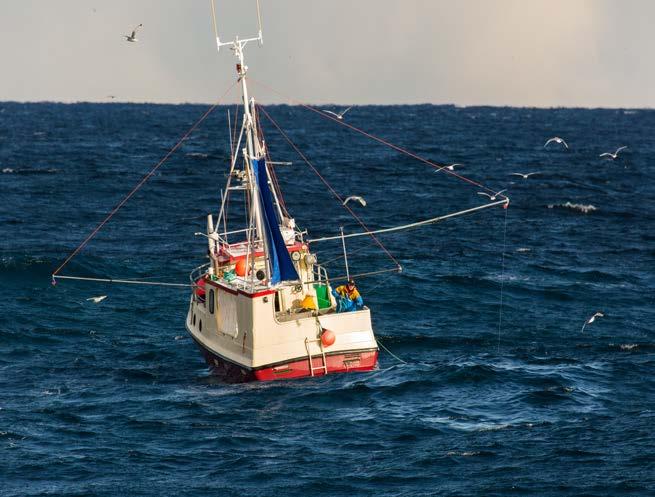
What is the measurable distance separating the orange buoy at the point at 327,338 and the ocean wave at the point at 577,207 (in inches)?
1977

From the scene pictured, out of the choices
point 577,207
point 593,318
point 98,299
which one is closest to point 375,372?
point 593,318

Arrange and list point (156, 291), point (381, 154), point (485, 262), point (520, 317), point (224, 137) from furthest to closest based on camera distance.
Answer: point (224, 137), point (381, 154), point (485, 262), point (156, 291), point (520, 317)

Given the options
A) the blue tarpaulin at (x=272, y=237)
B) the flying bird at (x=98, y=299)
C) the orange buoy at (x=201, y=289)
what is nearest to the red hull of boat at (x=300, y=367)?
the blue tarpaulin at (x=272, y=237)

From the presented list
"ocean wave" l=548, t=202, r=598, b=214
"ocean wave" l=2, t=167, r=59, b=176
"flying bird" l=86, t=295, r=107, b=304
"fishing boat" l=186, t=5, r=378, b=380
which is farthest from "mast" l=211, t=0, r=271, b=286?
"ocean wave" l=2, t=167, r=59, b=176

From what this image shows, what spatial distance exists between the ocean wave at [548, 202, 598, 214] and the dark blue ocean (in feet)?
1.10

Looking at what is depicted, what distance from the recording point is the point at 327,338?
3922 cm

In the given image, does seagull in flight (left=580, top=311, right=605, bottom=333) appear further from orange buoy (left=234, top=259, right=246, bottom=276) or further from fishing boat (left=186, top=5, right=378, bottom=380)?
orange buoy (left=234, top=259, right=246, bottom=276)

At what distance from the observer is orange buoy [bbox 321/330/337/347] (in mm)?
39188

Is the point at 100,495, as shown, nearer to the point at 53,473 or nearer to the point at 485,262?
the point at 53,473

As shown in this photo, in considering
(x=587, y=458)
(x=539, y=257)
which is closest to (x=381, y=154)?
(x=539, y=257)

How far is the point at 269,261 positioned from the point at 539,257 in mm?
30147

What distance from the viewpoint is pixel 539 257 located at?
218ft

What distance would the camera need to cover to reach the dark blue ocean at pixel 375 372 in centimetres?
3155

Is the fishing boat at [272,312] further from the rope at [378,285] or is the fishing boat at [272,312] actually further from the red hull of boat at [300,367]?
the rope at [378,285]
